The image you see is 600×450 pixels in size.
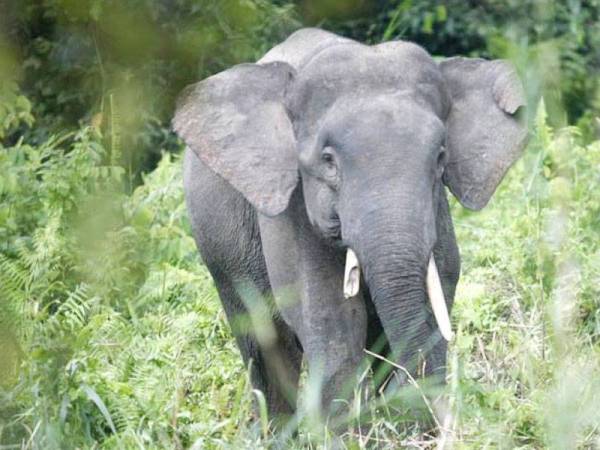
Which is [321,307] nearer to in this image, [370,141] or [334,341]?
[334,341]

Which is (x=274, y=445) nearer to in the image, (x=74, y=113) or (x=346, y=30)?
(x=74, y=113)

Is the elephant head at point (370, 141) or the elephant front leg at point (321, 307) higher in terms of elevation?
the elephant head at point (370, 141)

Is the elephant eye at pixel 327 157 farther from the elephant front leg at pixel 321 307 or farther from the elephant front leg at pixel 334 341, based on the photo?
the elephant front leg at pixel 334 341

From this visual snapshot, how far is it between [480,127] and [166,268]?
87.5 inches

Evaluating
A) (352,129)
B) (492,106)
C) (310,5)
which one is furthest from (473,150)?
(310,5)

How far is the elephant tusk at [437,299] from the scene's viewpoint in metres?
5.19

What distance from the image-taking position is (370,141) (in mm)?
5395

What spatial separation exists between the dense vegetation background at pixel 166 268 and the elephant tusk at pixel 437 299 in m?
0.24

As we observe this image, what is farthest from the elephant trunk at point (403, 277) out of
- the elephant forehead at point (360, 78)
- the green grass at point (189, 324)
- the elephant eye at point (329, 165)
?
the elephant forehead at point (360, 78)

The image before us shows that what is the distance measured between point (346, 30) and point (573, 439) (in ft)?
25.3

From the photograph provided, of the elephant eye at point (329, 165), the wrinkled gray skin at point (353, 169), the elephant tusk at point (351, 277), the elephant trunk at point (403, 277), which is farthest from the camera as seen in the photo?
the elephant eye at point (329, 165)

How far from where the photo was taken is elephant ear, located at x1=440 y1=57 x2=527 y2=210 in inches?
229

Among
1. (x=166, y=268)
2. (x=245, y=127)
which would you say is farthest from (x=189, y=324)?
(x=245, y=127)

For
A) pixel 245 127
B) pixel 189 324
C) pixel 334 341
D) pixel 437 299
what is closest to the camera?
pixel 437 299
